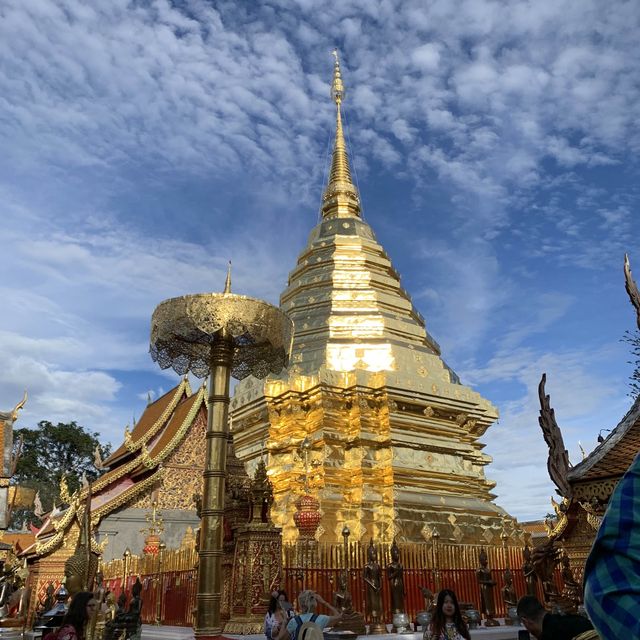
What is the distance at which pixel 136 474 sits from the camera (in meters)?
16.5

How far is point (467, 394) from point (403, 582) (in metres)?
7.90

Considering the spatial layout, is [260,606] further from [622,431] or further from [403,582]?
[622,431]

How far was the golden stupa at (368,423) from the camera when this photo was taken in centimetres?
1380

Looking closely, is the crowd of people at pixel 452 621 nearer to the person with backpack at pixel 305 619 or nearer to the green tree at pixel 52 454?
the person with backpack at pixel 305 619

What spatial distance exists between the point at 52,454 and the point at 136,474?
80.0 ft

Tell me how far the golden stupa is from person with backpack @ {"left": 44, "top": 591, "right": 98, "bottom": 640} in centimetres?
855

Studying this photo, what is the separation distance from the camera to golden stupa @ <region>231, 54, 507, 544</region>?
1380cm

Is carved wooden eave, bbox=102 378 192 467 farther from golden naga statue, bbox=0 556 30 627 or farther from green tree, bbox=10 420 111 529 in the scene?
green tree, bbox=10 420 111 529

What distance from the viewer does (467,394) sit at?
54.9ft

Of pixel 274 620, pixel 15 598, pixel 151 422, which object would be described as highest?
pixel 151 422

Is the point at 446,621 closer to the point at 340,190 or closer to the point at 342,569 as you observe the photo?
the point at 342,569

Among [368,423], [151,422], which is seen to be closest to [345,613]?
[368,423]

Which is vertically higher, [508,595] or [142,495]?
[142,495]

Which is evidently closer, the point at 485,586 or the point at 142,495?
the point at 485,586
